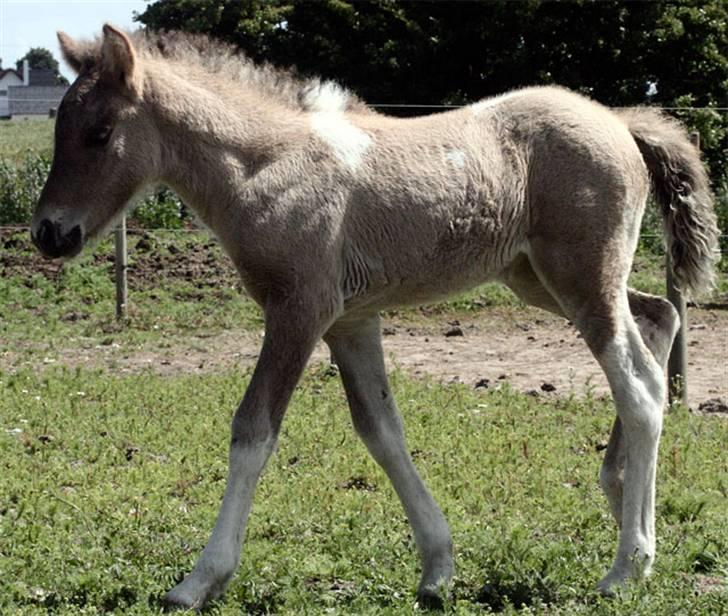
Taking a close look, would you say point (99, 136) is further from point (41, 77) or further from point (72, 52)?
point (41, 77)

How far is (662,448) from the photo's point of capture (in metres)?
8.03

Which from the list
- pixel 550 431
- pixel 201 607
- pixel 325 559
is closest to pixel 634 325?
pixel 325 559

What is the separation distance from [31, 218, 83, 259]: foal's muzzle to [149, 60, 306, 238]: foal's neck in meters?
0.46

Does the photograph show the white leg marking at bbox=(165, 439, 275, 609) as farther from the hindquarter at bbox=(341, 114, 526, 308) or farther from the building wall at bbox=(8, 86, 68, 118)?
the building wall at bbox=(8, 86, 68, 118)

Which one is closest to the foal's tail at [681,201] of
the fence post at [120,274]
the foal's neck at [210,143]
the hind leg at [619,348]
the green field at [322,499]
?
the hind leg at [619,348]

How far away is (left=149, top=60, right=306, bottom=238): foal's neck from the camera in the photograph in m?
5.33

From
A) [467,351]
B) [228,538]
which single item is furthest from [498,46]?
[228,538]

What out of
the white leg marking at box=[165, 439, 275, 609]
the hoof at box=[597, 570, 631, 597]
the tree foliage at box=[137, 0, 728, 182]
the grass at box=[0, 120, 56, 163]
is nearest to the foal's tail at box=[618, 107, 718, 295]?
the hoof at box=[597, 570, 631, 597]

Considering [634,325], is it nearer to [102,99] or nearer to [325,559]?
[325,559]

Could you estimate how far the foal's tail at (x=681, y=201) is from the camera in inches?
234

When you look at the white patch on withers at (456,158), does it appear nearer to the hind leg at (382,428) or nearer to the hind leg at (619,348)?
the hind leg at (619,348)

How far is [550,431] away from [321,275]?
3.88 meters

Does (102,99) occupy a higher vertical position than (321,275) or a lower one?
higher

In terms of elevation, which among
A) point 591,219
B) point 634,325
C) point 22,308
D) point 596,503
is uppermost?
point 591,219
